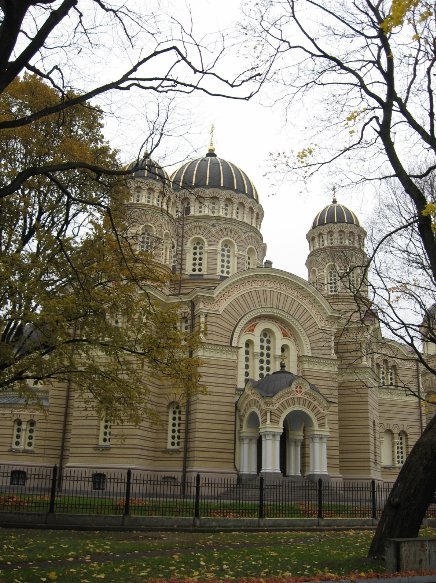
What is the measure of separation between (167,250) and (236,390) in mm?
9258

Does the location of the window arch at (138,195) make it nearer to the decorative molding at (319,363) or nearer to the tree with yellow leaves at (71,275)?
the decorative molding at (319,363)

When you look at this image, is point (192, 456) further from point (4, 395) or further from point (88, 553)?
point (88, 553)

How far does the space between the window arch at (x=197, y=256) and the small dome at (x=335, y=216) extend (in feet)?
32.0

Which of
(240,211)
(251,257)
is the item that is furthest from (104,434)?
(240,211)

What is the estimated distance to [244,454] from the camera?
1052 inches

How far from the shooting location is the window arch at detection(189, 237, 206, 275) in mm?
33812

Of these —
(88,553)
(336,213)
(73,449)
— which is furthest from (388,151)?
(336,213)

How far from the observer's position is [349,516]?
719 inches

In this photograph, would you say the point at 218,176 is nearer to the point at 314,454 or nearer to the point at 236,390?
the point at 236,390

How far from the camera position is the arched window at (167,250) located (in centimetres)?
3279

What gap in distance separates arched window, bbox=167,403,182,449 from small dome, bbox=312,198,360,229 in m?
17.9

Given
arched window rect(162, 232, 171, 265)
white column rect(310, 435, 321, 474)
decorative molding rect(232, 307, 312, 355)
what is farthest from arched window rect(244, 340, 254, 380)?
arched window rect(162, 232, 171, 265)

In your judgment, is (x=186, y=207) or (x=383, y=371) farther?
(x=383, y=371)

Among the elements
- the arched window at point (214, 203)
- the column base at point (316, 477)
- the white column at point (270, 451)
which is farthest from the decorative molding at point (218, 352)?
the arched window at point (214, 203)
